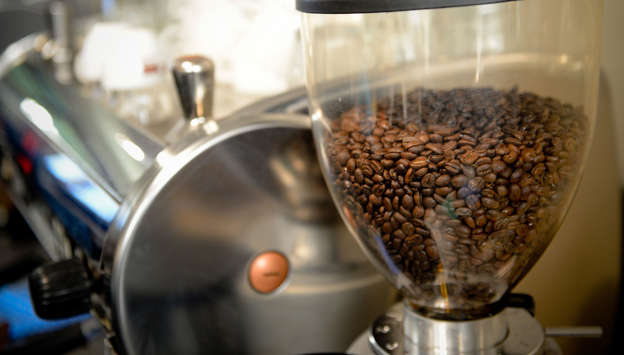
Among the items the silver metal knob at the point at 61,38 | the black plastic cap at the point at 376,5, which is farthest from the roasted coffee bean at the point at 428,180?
the silver metal knob at the point at 61,38

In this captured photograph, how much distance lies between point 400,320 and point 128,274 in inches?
9.2

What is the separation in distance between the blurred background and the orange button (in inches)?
9.7

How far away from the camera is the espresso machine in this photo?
0.51 m

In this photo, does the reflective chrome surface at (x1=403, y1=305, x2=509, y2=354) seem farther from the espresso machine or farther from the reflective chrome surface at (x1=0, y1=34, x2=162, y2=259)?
the reflective chrome surface at (x1=0, y1=34, x2=162, y2=259)

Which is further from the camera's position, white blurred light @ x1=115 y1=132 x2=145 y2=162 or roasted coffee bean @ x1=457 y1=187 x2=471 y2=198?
white blurred light @ x1=115 y1=132 x2=145 y2=162

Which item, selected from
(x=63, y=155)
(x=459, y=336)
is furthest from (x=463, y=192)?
(x=63, y=155)

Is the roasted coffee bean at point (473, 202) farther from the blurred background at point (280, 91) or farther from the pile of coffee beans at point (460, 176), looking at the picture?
the blurred background at point (280, 91)

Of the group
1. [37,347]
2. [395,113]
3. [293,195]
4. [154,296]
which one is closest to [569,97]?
[395,113]

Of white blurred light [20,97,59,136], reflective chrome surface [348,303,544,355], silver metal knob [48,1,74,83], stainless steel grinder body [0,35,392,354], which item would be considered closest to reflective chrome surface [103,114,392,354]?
stainless steel grinder body [0,35,392,354]

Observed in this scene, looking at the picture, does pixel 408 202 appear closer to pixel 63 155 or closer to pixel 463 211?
pixel 463 211

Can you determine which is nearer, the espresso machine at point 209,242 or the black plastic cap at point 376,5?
the black plastic cap at point 376,5

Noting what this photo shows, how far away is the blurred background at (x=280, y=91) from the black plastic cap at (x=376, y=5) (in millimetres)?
375

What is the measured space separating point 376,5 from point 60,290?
393 mm

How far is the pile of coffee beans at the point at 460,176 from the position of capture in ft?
1.30
